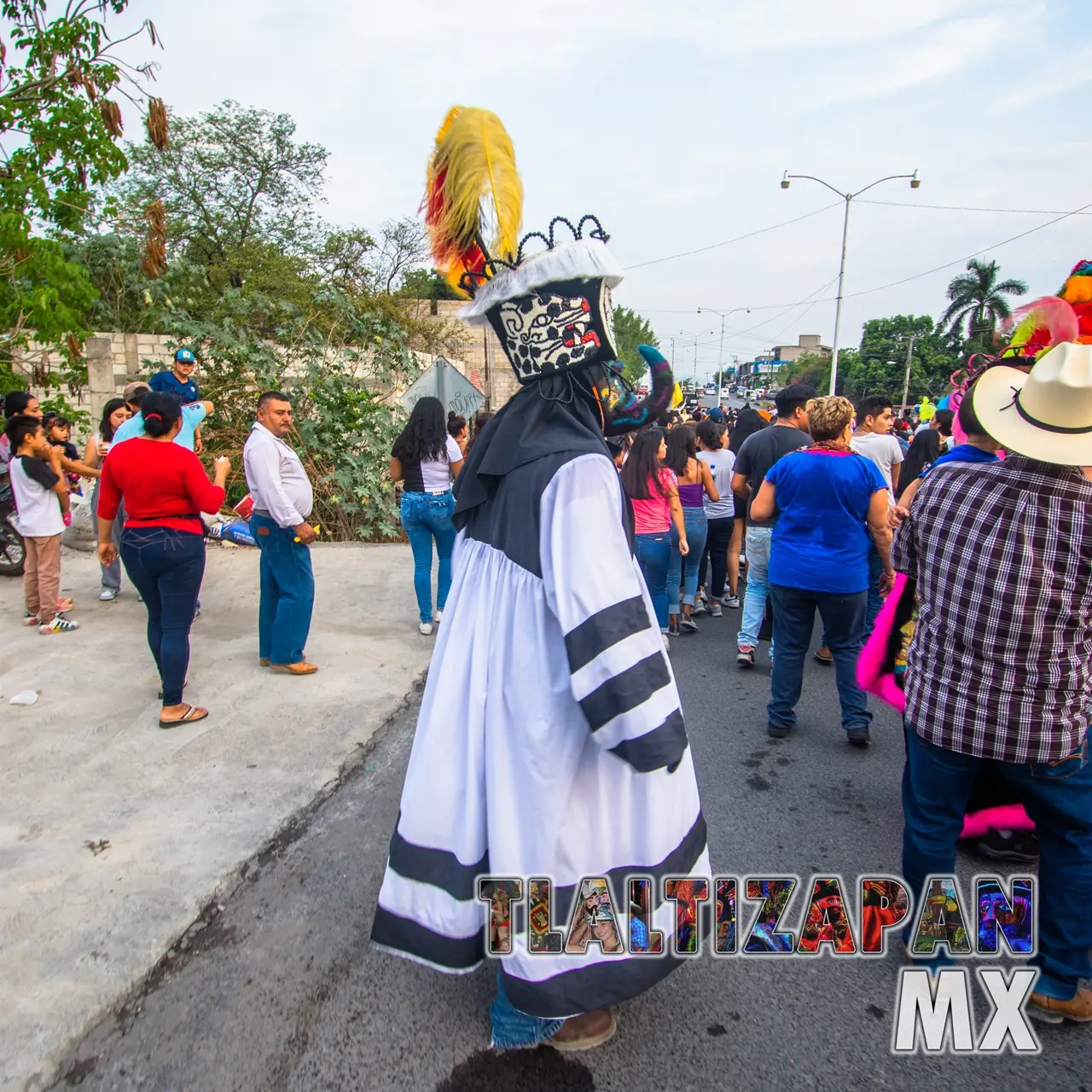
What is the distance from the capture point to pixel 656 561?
5.77m

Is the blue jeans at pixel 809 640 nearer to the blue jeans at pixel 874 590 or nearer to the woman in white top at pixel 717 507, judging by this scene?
the blue jeans at pixel 874 590

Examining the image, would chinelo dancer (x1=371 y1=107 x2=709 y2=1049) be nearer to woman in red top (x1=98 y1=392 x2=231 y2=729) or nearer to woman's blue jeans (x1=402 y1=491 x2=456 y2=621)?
woman in red top (x1=98 y1=392 x2=231 y2=729)

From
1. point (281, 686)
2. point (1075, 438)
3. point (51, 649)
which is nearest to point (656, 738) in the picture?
point (1075, 438)

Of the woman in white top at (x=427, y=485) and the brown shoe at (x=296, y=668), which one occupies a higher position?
the woman in white top at (x=427, y=485)

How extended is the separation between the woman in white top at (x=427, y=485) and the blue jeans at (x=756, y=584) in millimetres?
2209

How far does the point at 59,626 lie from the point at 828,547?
5.50m

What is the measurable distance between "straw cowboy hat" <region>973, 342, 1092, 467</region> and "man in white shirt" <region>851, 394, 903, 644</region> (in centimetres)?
370

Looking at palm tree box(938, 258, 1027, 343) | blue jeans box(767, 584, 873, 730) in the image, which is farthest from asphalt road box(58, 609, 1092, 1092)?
palm tree box(938, 258, 1027, 343)

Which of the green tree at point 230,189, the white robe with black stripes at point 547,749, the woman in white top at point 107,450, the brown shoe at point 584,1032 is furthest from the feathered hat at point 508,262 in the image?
the green tree at point 230,189

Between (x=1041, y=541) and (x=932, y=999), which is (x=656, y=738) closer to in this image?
(x=1041, y=541)

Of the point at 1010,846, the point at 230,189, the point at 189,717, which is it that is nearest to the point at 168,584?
the point at 189,717

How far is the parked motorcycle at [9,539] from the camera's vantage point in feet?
23.8

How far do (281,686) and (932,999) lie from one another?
386 cm

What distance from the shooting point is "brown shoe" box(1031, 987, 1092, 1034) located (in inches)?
88.3
